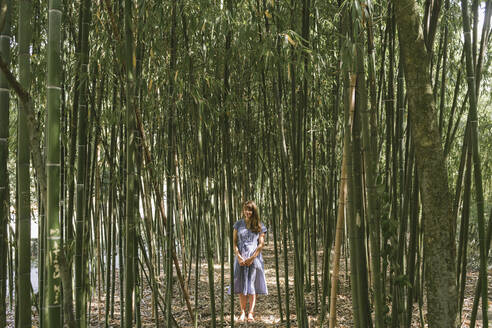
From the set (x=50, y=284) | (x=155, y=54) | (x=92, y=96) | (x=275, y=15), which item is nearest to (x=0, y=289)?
(x=50, y=284)

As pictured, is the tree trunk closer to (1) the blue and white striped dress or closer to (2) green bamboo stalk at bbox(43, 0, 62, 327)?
(2) green bamboo stalk at bbox(43, 0, 62, 327)

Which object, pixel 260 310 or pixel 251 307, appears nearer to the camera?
pixel 251 307

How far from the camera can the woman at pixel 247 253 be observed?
3777 mm

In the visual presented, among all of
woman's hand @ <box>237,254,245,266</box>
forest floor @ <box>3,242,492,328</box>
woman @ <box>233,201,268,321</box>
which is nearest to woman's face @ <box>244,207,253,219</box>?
woman @ <box>233,201,268,321</box>

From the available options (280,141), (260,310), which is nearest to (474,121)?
(280,141)

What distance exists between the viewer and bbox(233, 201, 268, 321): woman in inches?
149

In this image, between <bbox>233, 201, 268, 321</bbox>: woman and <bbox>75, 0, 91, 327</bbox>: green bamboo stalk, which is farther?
<bbox>233, 201, 268, 321</bbox>: woman

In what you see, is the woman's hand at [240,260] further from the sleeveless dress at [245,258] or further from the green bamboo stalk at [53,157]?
the green bamboo stalk at [53,157]

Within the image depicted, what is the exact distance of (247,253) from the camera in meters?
3.84

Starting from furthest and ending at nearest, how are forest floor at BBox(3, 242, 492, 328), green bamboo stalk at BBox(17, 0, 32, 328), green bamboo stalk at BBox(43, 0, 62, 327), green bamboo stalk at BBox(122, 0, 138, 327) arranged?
1. forest floor at BBox(3, 242, 492, 328)
2. green bamboo stalk at BBox(122, 0, 138, 327)
3. green bamboo stalk at BBox(17, 0, 32, 328)
4. green bamboo stalk at BBox(43, 0, 62, 327)

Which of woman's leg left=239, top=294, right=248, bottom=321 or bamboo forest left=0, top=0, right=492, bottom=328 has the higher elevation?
bamboo forest left=0, top=0, right=492, bottom=328

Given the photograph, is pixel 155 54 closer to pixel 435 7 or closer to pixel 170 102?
pixel 170 102

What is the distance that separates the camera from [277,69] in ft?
9.31

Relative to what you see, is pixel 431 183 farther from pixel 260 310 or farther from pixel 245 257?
pixel 260 310
